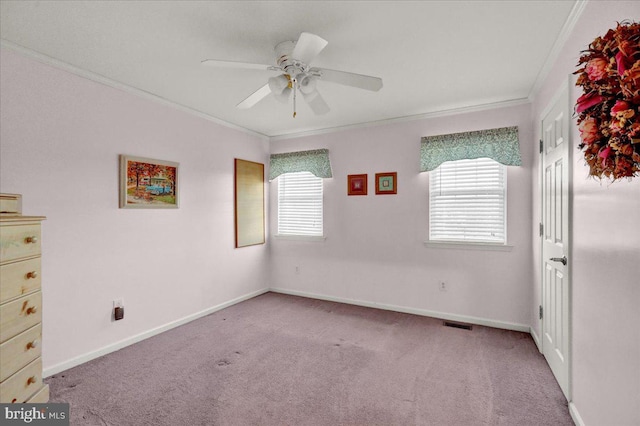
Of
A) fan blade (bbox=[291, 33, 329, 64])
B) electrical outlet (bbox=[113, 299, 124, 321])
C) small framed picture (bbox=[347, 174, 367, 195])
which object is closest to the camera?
fan blade (bbox=[291, 33, 329, 64])

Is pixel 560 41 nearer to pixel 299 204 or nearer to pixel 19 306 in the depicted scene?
pixel 299 204

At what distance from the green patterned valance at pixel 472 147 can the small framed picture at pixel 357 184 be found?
0.77 metres

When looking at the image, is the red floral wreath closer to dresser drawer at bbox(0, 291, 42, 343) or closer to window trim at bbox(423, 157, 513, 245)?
window trim at bbox(423, 157, 513, 245)

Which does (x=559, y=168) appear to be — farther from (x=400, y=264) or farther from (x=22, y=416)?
(x=22, y=416)

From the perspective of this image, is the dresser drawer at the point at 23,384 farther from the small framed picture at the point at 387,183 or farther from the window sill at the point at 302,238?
the small framed picture at the point at 387,183

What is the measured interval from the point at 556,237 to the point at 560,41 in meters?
1.38

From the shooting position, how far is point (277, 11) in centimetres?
184

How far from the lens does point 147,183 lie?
3123 millimetres

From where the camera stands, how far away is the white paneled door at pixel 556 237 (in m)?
2.05

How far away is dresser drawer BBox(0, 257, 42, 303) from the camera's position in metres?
1.54

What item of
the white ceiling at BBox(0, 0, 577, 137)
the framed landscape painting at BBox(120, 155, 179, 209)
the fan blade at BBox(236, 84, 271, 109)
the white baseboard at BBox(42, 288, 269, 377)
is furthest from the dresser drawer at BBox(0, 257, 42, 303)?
the fan blade at BBox(236, 84, 271, 109)

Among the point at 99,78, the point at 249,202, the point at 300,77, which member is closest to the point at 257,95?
the point at 300,77

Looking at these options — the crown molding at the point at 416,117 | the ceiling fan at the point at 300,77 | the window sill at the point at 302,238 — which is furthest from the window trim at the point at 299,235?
the ceiling fan at the point at 300,77

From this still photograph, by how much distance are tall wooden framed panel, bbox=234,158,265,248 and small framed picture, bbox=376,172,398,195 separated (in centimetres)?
179
